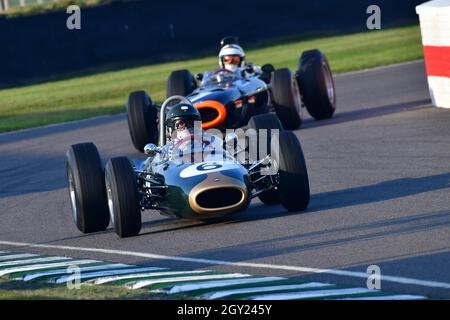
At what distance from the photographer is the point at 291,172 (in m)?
11.6

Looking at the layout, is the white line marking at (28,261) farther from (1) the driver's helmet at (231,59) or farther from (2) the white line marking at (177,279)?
(1) the driver's helmet at (231,59)

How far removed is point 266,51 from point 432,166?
20.2m

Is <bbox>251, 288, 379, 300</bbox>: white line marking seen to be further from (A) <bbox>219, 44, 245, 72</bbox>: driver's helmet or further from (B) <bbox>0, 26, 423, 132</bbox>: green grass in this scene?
(B) <bbox>0, 26, 423, 132</bbox>: green grass

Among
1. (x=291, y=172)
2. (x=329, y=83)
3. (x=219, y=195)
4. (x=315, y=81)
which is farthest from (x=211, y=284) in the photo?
(x=329, y=83)

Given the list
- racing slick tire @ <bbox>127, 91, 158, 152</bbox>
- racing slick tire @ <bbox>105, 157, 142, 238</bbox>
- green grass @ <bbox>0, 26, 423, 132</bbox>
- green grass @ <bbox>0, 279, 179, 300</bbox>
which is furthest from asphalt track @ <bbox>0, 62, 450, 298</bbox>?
green grass @ <bbox>0, 26, 423, 132</bbox>

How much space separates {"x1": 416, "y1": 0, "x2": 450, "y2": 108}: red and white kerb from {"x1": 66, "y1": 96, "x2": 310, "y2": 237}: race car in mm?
6517

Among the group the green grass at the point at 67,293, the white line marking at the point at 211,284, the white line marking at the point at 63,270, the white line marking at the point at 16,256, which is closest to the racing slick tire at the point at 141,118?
the white line marking at the point at 16,256

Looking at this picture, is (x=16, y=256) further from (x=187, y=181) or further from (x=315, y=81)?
(x=315, y=81)

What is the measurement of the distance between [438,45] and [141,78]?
14249 millimetres

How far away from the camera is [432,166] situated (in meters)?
14.2

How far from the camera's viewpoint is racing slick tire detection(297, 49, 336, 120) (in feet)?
64.3

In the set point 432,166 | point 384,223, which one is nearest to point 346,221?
point 384,223

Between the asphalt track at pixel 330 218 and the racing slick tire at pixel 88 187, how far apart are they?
202mm

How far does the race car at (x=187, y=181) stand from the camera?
1134cm
